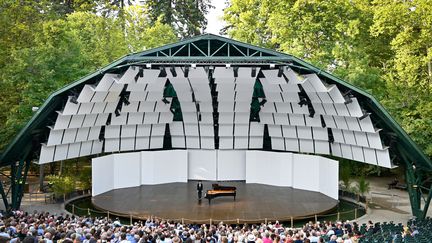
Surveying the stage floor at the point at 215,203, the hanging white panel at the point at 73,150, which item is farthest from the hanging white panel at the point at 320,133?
the hanging white panel at the point at 73,150

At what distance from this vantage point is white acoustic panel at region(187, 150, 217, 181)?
3120cm

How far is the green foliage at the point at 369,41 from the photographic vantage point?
26.0m

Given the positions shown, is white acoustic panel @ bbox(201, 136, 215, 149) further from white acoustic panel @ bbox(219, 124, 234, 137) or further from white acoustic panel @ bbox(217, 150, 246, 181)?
white acoustic panel @ bbox(219, 124, 234, 137)

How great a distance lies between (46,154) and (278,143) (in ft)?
43.9

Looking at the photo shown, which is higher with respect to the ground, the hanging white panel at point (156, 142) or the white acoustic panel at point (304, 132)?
the white acoustic panel at point (304, 132)

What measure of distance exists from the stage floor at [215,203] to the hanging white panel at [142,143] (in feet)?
8.66

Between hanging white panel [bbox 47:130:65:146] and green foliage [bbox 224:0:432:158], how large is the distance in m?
15.4

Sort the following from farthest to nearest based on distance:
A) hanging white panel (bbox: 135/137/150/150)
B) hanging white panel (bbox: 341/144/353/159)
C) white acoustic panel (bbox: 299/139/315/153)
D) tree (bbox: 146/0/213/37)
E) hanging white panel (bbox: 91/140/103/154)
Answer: tree (bbox: 146/0/213/37)
hanging white panel (bbox: 135/137/150/150)
white acoustic panel (bbox: 299/139/315/153)
hanging white panel (bbox: 91/140/103/154)
hanging white panel (bbox: 341/144/353/159)

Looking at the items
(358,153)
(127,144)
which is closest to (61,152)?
(127,144)

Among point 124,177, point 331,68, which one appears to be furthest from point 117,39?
point 331,68

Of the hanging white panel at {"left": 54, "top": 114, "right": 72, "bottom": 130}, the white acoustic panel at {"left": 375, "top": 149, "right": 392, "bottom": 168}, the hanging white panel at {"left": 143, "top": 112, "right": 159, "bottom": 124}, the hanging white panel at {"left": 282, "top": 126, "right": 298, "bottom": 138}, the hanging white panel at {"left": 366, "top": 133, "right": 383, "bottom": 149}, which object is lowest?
the white acoustic panel at {"left": 375, "top": 149, "right": 392, "bottom": 168}

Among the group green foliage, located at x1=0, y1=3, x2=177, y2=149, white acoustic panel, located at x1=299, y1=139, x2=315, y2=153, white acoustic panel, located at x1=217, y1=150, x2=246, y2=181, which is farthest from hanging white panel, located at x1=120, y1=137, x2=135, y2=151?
white acoustic panel, located at x1=299, y1=139, x2=315, y2=153

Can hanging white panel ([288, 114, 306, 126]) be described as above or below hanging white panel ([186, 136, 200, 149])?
above

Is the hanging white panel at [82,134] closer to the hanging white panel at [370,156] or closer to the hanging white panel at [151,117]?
Answer: the hanging white panel at [151,117]
